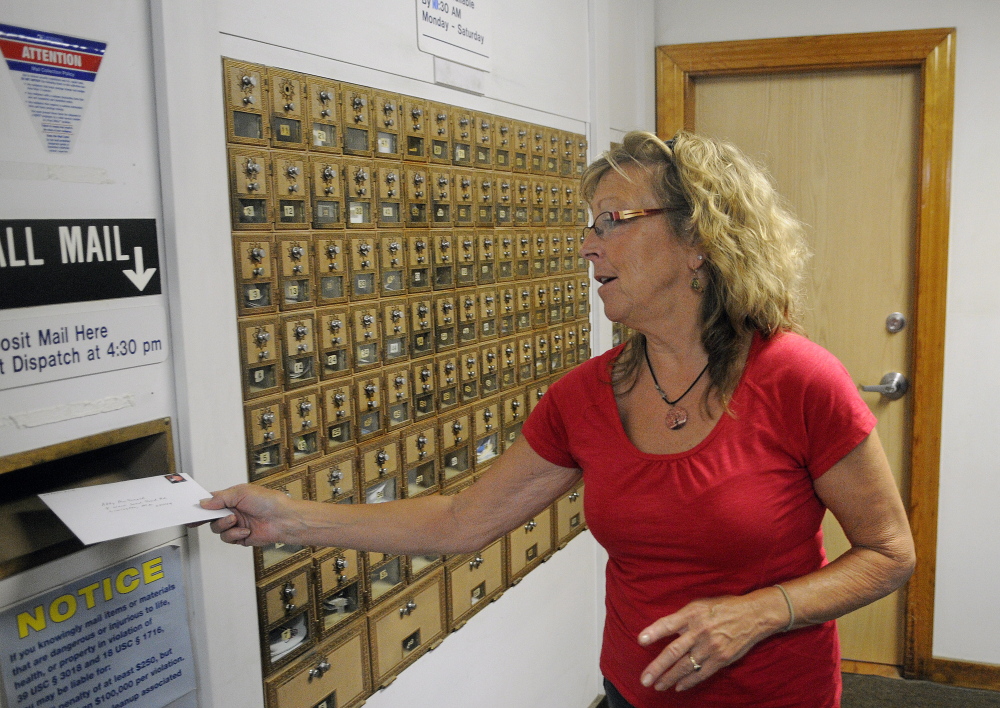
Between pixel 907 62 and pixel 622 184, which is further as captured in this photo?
pixel 907 62

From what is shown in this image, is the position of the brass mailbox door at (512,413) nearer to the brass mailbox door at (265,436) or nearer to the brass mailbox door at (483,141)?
the brass mailbox door at (483,141)

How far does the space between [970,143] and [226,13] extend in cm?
261

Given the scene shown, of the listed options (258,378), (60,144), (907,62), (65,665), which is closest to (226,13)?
(60,144)

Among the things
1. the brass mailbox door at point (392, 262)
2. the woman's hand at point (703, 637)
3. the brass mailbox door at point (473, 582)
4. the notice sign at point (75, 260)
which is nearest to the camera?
the notice sign at point (75, 260)

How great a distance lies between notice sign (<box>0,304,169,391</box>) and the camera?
Result: 1.08m

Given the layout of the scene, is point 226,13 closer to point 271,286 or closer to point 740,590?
point 271,286

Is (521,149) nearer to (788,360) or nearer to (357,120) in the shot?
(357,120)

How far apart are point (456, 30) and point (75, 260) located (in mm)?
1114

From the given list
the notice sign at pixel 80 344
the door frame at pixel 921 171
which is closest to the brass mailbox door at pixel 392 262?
the notice sign at pixel 80 344

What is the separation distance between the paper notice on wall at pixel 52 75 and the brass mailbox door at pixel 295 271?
401 millimetres

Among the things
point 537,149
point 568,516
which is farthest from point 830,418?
point 568,516

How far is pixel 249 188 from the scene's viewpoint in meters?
1.41

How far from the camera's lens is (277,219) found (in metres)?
1.46

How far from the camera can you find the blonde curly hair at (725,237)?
1.38m
